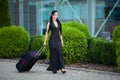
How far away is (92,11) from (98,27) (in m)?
0.86

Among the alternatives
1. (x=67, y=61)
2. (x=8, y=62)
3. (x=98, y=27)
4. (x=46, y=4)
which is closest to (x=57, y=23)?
(x=67, y=61)

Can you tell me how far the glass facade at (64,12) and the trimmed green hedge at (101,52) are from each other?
655cm

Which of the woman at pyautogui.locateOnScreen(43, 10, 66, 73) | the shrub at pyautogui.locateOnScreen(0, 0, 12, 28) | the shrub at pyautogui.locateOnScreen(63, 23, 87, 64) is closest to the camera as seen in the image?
the woman at pyautogui.locateOnScreen(43, 10, 66, 73)

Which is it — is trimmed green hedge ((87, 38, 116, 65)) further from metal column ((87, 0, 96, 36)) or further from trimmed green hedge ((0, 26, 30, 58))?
metal column ((87, 0, 96, 36))

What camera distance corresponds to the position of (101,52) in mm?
15188

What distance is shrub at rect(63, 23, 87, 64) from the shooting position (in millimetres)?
15234

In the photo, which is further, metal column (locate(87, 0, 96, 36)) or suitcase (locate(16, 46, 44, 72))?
metal column (locate(87, 0, 96, 36))

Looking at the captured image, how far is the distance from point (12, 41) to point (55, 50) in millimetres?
4563

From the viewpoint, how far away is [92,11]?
22859 millimetres

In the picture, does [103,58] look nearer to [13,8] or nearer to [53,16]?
[53,16]

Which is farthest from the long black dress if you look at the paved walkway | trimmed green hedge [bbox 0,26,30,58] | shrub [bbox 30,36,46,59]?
trimmed green hedge [bbox 0,26,30,58]

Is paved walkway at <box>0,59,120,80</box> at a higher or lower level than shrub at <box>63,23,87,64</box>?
lower

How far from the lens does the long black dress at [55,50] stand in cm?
1359

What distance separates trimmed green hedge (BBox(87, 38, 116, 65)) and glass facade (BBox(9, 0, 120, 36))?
6.55m
